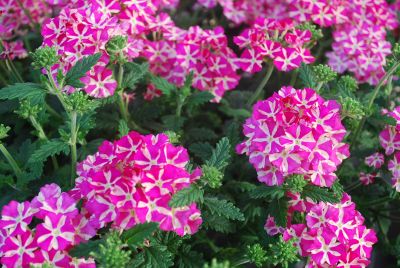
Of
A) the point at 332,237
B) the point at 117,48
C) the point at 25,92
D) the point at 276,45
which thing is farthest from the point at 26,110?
the point at 332,237

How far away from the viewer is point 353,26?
265 centimetres

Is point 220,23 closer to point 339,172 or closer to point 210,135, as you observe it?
point 210,135

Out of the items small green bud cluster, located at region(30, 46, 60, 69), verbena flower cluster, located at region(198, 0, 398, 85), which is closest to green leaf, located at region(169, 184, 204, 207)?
small green bud cluster, located at region(30, 46, 60, 69)

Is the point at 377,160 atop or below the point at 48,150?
below

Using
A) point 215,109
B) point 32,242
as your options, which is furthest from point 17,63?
point 32,242

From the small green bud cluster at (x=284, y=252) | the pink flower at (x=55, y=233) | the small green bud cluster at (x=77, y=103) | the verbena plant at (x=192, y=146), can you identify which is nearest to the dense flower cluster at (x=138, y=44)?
the verbena plant at (x=192, y=146)

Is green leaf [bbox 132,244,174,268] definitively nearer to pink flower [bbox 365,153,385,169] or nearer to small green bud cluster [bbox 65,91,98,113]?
small green bud cluster [bbox 65,91,98,113]

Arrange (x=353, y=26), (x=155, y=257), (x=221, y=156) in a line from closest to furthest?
1. (x=155, y=257)
2. (x=221, y=156)
3. (x=353, y=26)

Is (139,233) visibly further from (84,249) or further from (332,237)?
(332,237)

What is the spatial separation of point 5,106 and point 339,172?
56.5 inches

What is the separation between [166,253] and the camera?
1.58 metres

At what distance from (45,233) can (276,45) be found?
1175 mm

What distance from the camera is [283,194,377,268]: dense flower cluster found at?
165cm

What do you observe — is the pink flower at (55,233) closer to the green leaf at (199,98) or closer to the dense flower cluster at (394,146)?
the green leaf at (199,98)
